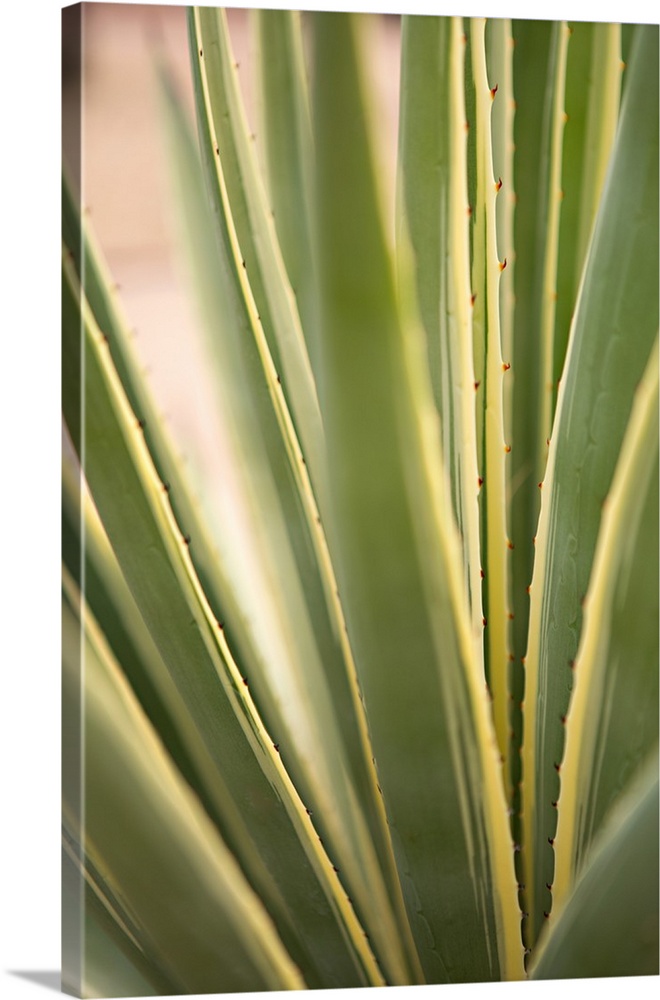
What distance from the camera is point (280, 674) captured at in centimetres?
273

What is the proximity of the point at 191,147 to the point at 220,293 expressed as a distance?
257 millimetres

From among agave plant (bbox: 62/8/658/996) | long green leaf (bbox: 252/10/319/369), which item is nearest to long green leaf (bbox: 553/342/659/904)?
agave plant (bbox: 62/8/658/996)

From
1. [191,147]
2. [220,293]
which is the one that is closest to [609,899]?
[220,293]

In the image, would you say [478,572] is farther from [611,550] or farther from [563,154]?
[563,154]

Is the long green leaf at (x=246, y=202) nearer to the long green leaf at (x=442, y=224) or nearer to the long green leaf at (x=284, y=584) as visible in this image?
the long green leaf at (x=284, y=584)

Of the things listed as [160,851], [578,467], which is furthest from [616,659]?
[160,851]

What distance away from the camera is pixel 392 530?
277 cm

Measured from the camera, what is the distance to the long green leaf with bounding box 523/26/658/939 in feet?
9.34

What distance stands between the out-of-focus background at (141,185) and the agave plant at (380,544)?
34mm

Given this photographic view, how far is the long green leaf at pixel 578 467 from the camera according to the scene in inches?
112

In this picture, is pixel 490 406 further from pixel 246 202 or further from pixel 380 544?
pixel 246 202

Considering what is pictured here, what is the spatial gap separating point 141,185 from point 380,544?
0.75 meters

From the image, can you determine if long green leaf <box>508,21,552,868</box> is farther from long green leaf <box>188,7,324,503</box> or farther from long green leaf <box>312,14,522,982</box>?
long green leaf <box>188,7,324,503</box>

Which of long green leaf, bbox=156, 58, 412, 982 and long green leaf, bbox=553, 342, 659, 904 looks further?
long green leaf, bbox=553, 342, 659, 904
